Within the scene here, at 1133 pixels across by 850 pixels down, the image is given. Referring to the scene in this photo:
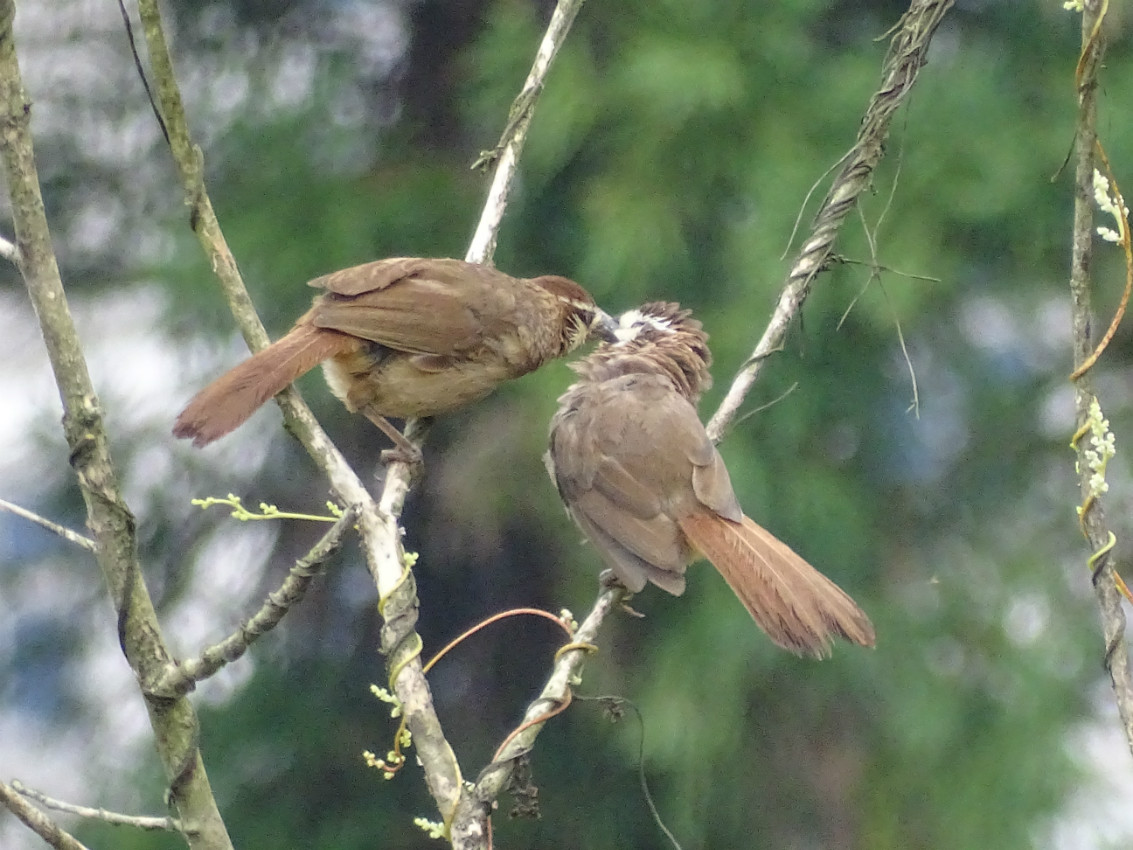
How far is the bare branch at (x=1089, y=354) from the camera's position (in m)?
1.51

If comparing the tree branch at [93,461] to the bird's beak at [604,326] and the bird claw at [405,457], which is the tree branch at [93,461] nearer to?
the bird claw at [405,457]

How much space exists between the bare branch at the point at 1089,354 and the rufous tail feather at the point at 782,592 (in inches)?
19.1

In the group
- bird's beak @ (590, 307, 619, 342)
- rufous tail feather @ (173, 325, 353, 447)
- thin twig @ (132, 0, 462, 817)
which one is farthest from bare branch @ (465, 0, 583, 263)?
thin twig @ (132, 0, 462, 817)

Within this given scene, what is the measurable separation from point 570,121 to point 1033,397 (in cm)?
140

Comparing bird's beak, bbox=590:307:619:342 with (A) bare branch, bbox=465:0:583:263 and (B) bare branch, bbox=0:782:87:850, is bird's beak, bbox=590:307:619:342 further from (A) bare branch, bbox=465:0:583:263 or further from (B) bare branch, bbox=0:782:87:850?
Result: (B) bare branch, bbox=0:782:87:850

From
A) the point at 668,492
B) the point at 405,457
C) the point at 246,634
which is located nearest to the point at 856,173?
the point at 668,492

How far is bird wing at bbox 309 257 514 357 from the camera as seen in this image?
8.75 feet

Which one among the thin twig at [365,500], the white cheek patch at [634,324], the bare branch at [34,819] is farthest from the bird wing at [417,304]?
the bare branch at [34,819]

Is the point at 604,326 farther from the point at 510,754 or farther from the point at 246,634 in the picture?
the point at 246,634

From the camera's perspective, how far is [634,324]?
9.55 feet

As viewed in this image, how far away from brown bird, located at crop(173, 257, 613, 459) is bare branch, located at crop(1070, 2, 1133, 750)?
1.48 meters

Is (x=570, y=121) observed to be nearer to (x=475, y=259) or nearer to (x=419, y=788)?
(x=475, y=259)

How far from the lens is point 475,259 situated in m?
2.78

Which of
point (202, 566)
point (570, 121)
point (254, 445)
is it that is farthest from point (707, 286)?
point (202, 566)
